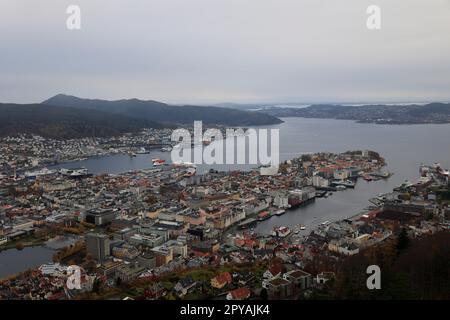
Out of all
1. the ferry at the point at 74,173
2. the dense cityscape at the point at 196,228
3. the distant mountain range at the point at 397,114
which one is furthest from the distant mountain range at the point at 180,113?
the dense cityscape at the point at 196,228

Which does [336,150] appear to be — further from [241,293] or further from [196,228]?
[241,293]

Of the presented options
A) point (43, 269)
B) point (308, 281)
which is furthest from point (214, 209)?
point (308, 281)

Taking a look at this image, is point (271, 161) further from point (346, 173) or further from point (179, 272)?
point (179, 272)

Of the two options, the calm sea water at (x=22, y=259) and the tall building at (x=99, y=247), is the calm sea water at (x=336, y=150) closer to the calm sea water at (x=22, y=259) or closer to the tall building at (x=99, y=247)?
the calm sea water at (x=22, y=259)

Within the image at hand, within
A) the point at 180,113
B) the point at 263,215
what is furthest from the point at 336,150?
the point at 180,113

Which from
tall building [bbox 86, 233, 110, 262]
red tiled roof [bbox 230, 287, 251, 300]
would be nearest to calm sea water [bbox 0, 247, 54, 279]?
tall building [bbox 86, 233, 110, 262]

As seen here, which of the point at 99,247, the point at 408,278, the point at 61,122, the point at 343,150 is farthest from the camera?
the point at 61,122
